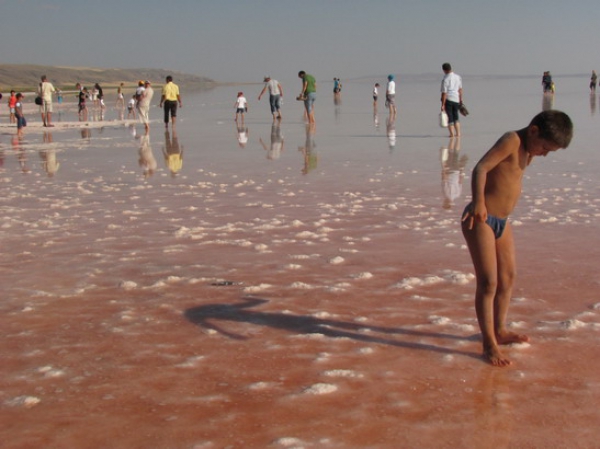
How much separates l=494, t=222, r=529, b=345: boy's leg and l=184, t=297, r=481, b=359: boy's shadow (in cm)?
23

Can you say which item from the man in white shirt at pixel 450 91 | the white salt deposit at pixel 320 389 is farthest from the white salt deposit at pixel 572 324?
the man in white shirt at pixel 450 91

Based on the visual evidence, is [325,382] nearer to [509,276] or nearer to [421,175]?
[509,276]

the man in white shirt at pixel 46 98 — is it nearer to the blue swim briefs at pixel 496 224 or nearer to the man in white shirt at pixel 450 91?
the man in white shirt at pixel 450 91

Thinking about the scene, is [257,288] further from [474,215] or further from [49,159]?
[49,159]

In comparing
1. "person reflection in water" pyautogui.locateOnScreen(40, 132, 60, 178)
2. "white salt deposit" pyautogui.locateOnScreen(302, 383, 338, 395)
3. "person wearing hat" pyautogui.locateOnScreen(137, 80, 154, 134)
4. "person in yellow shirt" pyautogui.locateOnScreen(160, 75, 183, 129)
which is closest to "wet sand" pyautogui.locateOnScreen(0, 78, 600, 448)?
"white salt deposit" pyautogui.locateOnScreen(302, 383, 338, 395)

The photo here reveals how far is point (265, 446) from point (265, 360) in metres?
1.07

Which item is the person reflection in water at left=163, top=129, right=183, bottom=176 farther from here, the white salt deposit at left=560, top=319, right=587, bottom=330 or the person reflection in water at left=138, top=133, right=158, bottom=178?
the white salt deposit at left=560, top=319, right=587, bottom=330

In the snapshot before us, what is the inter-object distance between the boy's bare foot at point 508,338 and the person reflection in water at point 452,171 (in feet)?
15.4

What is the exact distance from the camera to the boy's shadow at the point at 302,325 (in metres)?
4.67

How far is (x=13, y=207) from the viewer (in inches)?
378

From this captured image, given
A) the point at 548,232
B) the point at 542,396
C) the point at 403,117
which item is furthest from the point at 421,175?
the point at 403,117

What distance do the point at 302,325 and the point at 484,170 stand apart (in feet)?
5.39

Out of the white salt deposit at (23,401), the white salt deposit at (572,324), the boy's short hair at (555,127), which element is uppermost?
the boy's short hair at (555,127)

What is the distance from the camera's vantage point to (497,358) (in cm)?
421
